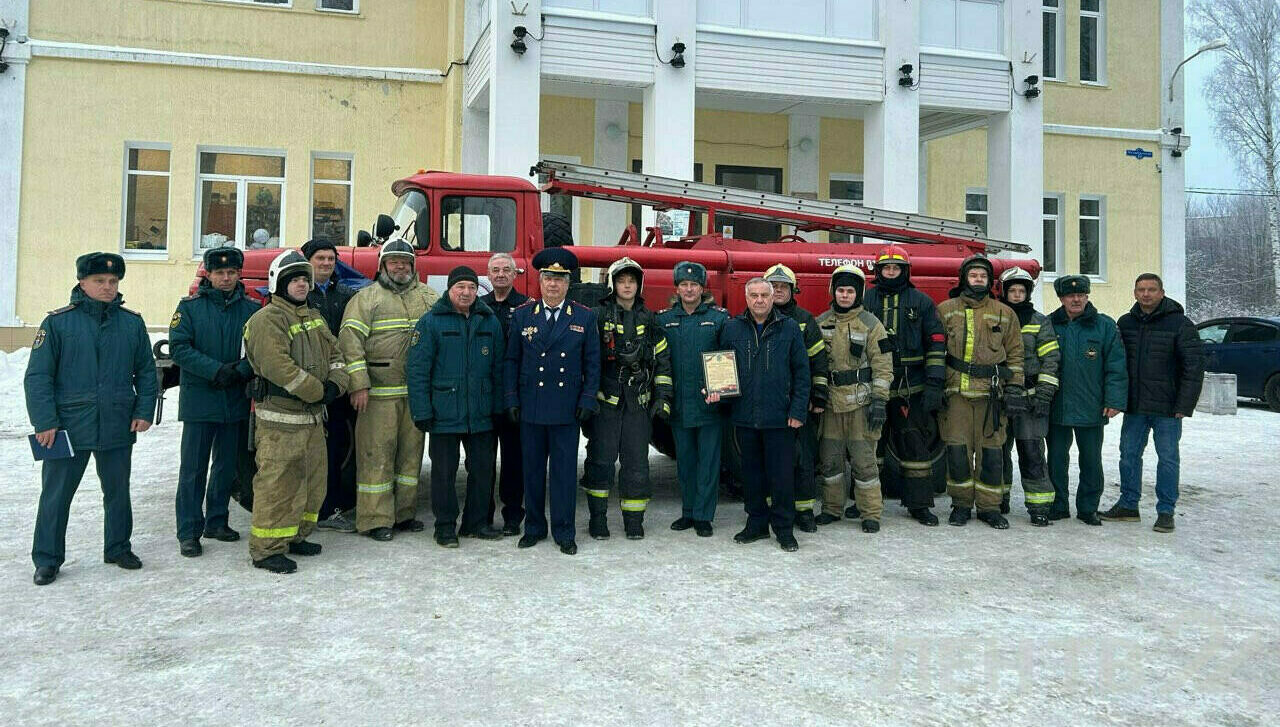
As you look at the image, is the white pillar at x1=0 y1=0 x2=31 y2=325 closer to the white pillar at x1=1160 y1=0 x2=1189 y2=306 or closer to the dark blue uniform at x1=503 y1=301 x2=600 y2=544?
the dark blue uniform at x1=503 y1=301 x2=600 y2=544

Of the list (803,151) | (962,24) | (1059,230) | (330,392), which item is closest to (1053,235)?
(1059,230)

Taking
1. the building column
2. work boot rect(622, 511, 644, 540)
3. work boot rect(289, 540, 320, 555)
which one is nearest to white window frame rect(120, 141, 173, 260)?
work boot rect(289, 540, 320, 555)

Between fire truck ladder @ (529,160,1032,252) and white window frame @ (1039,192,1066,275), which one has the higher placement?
white window frame @ (1039,192,1066,275)

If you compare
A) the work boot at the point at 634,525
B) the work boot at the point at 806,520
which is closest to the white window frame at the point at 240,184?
the work boot at the point at 634,525

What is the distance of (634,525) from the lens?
19.9 feet

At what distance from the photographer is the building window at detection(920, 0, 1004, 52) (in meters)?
15.1

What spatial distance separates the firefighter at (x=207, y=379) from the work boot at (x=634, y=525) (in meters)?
2.53

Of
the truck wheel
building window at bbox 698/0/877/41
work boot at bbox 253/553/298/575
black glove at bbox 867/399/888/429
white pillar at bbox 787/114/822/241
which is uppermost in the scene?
building window at bbox 698/0/877/41

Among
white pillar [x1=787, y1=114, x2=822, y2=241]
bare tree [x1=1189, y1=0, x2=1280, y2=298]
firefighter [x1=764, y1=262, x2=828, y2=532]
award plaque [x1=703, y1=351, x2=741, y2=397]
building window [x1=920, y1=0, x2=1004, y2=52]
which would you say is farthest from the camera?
bare tree [x1=1189, y1=0, x2=1280, y2=298]

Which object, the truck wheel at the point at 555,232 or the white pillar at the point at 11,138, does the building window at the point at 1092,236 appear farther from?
the white pillar at the point at 11,138

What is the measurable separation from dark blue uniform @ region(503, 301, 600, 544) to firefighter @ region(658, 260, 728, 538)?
24.0 inches

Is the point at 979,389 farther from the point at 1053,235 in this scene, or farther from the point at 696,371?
the point at 1053,235

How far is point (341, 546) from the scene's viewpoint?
18.8 feet

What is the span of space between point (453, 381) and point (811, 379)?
7.70 feet
